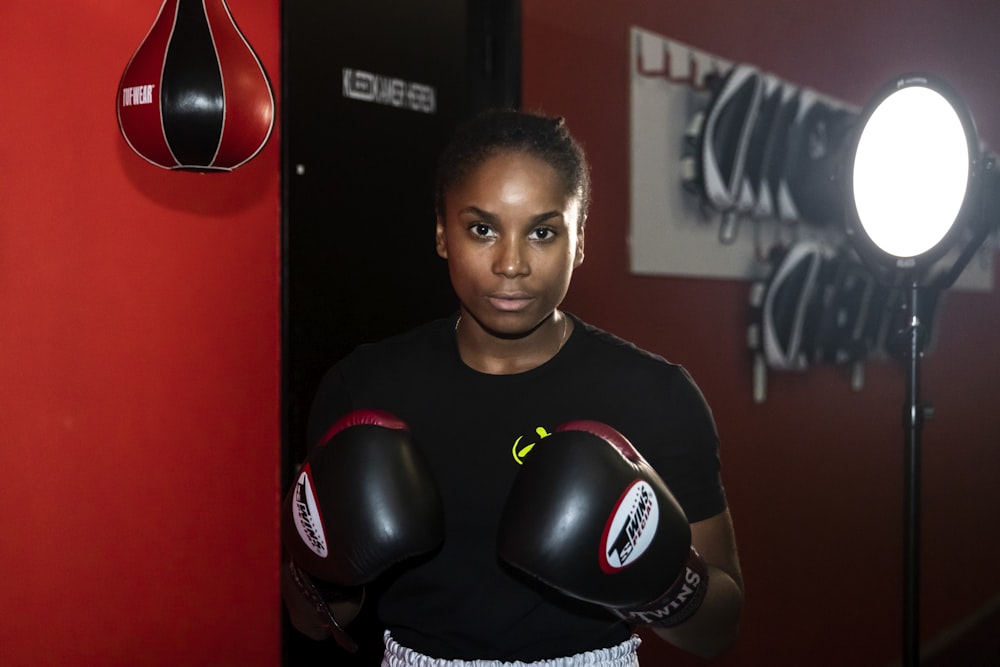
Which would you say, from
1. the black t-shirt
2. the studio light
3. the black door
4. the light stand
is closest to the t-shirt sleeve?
the black t-shirt

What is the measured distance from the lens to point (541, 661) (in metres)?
1.18

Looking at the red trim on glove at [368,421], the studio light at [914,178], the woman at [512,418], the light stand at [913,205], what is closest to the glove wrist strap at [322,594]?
the woman at [512,418]

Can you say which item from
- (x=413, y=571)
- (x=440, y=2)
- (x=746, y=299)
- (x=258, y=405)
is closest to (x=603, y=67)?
(x=440, y=2)

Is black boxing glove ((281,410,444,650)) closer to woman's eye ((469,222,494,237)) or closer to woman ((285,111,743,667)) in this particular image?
woman ((285,111,743,667))

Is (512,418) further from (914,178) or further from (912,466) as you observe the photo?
(914,178)

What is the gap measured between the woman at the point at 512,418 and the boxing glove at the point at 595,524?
0.10ft

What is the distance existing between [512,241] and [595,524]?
1.12 ft

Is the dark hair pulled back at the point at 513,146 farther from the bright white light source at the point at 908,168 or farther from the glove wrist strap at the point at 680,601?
the bright white light source at the point at 908,168

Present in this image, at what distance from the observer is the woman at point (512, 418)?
1.18 metres

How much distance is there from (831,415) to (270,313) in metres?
2.21

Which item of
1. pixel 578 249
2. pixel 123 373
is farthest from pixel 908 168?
pixel 123 373

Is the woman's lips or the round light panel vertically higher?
the round light panel

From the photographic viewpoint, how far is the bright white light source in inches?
70.4

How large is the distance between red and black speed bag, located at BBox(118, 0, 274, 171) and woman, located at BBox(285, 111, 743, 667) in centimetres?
36
